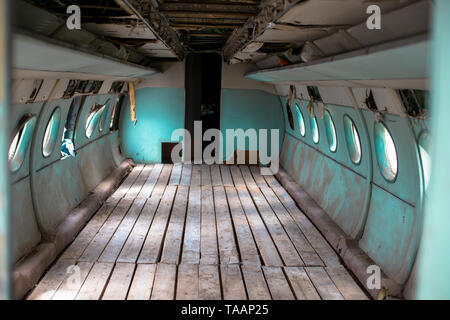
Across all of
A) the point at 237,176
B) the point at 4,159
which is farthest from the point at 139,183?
the point at 4,159

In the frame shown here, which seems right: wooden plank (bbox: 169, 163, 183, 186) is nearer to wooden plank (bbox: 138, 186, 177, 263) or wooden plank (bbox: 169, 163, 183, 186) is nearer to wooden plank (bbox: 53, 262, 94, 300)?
wooden plank (bbox: 138, 186, 177, 263)

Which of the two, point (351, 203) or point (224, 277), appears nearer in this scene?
point (224, 277)

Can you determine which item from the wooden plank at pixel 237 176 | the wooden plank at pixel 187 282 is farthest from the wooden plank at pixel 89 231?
the wooden plank at pixel 237 176

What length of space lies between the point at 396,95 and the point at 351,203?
288cm

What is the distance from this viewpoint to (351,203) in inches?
322

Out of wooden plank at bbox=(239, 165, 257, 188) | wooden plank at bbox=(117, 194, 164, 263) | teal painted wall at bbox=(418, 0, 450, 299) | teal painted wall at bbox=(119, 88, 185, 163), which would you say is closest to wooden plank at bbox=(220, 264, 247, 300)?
wooden plank at bbox=(117, 194, 164, 263)

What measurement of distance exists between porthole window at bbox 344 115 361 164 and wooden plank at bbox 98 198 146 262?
3.71m

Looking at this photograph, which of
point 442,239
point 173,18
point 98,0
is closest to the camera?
point 442,239

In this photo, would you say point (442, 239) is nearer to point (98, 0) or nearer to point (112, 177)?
point (98, 0)

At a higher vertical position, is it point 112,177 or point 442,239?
point 442,239

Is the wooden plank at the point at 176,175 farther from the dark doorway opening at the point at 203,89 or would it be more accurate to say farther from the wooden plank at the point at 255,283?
the wooden plank at the point at 255,283

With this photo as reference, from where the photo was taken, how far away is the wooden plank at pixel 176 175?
12.6 metres

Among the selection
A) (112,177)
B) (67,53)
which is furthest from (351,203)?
(112,177)

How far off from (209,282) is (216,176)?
730 centimetres
